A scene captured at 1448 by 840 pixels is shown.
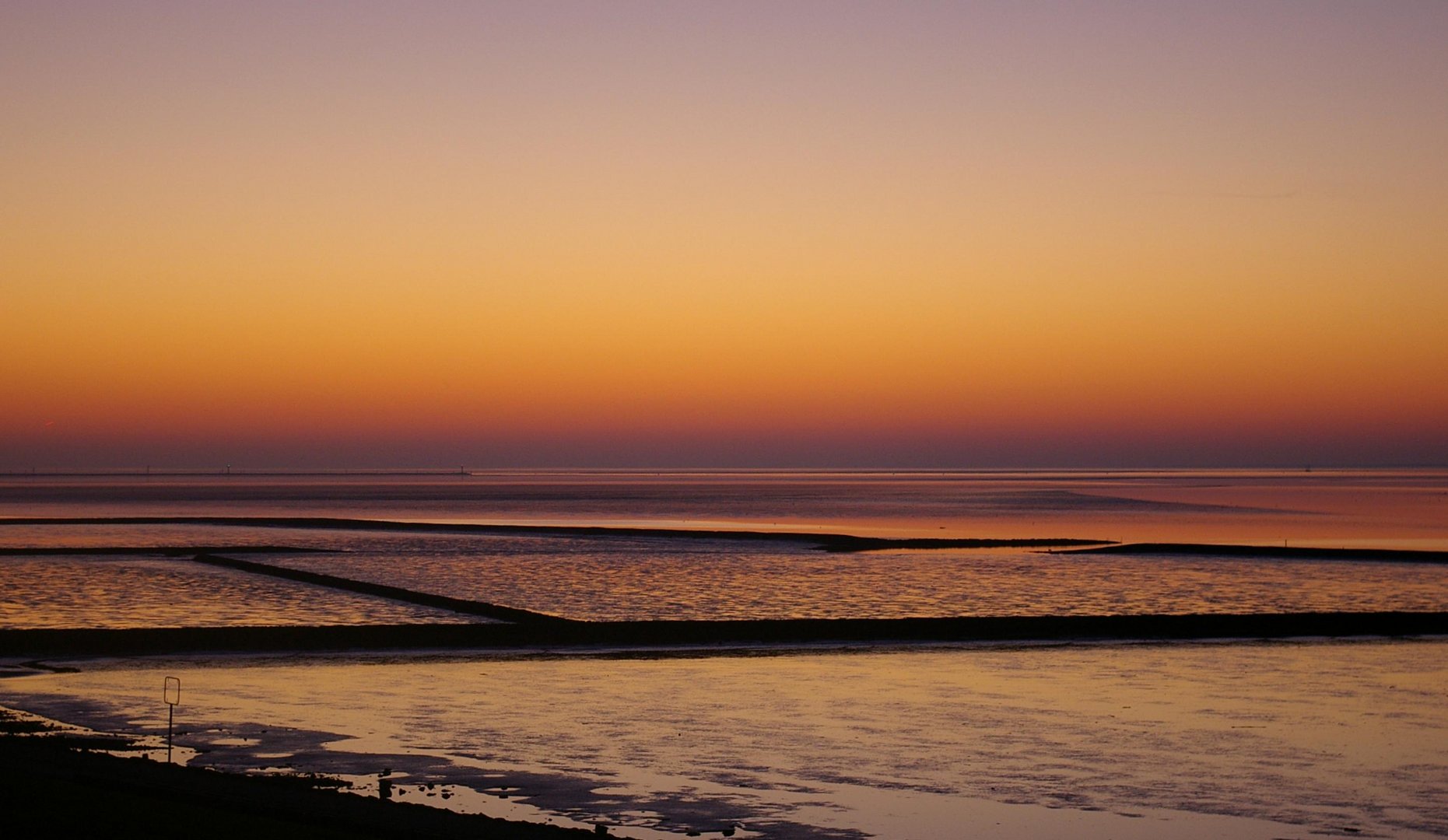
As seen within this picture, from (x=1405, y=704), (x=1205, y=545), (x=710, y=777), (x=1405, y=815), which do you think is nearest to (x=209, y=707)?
(x=710, y=777)

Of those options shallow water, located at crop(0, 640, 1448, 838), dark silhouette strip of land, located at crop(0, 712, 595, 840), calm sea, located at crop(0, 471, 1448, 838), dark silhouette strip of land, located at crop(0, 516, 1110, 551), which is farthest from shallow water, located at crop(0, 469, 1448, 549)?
dark silhouette strip of land, located at crop(0, 712, 595, 840)

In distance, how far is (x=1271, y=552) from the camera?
51.9m

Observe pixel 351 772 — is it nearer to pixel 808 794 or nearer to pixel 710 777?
pixel 710 777

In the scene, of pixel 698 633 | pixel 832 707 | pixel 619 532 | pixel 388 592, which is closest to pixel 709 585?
pixel 388 592

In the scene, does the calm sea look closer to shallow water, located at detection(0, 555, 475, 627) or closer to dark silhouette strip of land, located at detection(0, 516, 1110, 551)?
shallow water, located at detection(0, 555, 475, 627)

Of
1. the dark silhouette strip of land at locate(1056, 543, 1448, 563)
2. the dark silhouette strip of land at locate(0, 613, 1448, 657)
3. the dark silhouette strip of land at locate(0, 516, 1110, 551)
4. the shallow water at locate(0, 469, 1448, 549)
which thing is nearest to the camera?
the dark silhouette strip of land at locate(0, 613, 1448, 657)

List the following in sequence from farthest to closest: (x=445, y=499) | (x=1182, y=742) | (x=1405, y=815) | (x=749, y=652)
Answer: (x=445, y=499), (x=749, y=652), (x=1182, y=742), (x=1405, y=815)

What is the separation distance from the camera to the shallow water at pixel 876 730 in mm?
12984

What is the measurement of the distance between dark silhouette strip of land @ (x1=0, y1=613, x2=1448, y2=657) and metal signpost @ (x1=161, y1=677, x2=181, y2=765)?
14.5 ft

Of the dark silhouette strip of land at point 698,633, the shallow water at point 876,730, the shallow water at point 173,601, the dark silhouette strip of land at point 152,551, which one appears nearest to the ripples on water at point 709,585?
the shallow water at point 173,601

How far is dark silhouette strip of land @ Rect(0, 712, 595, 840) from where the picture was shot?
34.1 ft

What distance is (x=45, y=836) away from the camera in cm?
996

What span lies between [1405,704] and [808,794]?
9.60 metres

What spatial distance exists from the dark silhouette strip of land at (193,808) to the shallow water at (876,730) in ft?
4.16
